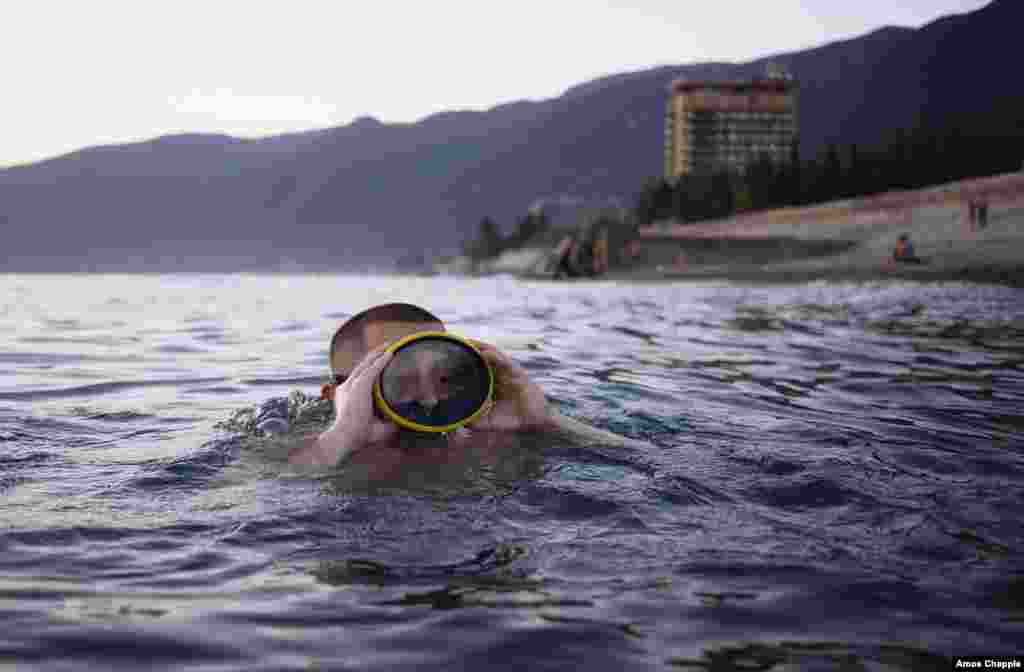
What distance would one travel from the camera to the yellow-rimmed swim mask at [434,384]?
3363 millimetres

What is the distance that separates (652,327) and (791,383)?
18.9 ft

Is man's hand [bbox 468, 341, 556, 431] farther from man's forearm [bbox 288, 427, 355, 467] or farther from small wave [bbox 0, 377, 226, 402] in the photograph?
small wave [bbox 0, 377, 226, 402]

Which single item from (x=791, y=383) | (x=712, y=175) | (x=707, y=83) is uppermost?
(x=707, y=83)

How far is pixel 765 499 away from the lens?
3.25 meters

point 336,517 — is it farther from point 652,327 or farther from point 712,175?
point 712,175

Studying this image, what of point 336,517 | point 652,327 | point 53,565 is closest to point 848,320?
point 652,327

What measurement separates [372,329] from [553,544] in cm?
202

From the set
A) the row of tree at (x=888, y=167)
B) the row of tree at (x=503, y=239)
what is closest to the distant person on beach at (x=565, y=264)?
the row of tree at (x=888, y=167)

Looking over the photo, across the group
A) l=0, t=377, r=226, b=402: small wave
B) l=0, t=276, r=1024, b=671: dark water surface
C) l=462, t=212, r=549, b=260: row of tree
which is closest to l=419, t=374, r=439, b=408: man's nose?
l=0, t=276, r=1024, b=671: dark water surface

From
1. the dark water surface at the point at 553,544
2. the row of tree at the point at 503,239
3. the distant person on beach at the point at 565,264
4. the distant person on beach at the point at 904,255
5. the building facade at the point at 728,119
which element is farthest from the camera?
the building facade at the point at 728,119

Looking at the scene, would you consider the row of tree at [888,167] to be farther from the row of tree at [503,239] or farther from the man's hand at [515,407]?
the man's hand at [515,407]

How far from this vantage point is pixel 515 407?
383cm

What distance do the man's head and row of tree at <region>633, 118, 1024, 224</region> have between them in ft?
177

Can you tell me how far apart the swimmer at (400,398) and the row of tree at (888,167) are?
5406cm
